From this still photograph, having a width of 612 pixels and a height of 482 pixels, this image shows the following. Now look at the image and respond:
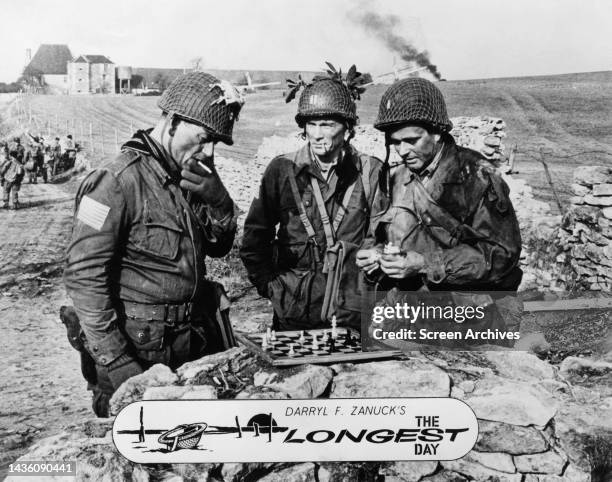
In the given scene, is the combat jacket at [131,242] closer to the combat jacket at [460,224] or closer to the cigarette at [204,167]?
the cigarette at [204,167]

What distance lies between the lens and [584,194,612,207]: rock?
515cm

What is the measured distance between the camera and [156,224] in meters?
2.92

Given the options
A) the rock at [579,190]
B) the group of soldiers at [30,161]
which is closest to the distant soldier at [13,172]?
the group of soldiers at [30,161]

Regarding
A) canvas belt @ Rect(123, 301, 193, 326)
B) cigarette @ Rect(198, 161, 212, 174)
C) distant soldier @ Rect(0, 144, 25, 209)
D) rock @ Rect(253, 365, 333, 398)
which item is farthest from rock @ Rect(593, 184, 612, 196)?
distant soldier @ Rect(0, 144, 25, 209)

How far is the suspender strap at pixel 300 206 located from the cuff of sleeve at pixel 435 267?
0.66 m

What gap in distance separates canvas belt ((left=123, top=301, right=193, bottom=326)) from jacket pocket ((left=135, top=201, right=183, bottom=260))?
24cm

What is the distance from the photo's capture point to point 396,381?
10.6 ft

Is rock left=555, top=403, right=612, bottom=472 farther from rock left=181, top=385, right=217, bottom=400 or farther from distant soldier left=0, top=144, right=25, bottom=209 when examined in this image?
distant soldier left=0, top=144, right=25, bottom=209

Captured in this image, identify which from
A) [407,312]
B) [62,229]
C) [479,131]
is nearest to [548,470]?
[407,312]

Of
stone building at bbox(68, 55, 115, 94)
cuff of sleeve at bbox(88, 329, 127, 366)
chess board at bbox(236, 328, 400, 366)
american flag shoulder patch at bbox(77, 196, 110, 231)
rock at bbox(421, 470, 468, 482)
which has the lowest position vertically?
rock at bbox(421, 470, 468, 482)

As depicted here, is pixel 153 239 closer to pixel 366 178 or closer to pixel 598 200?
pixel 366 178

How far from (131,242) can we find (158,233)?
12 cm

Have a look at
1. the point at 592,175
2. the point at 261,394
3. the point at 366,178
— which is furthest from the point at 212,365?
the point at 592,175

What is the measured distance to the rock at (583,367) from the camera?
4090 mm
